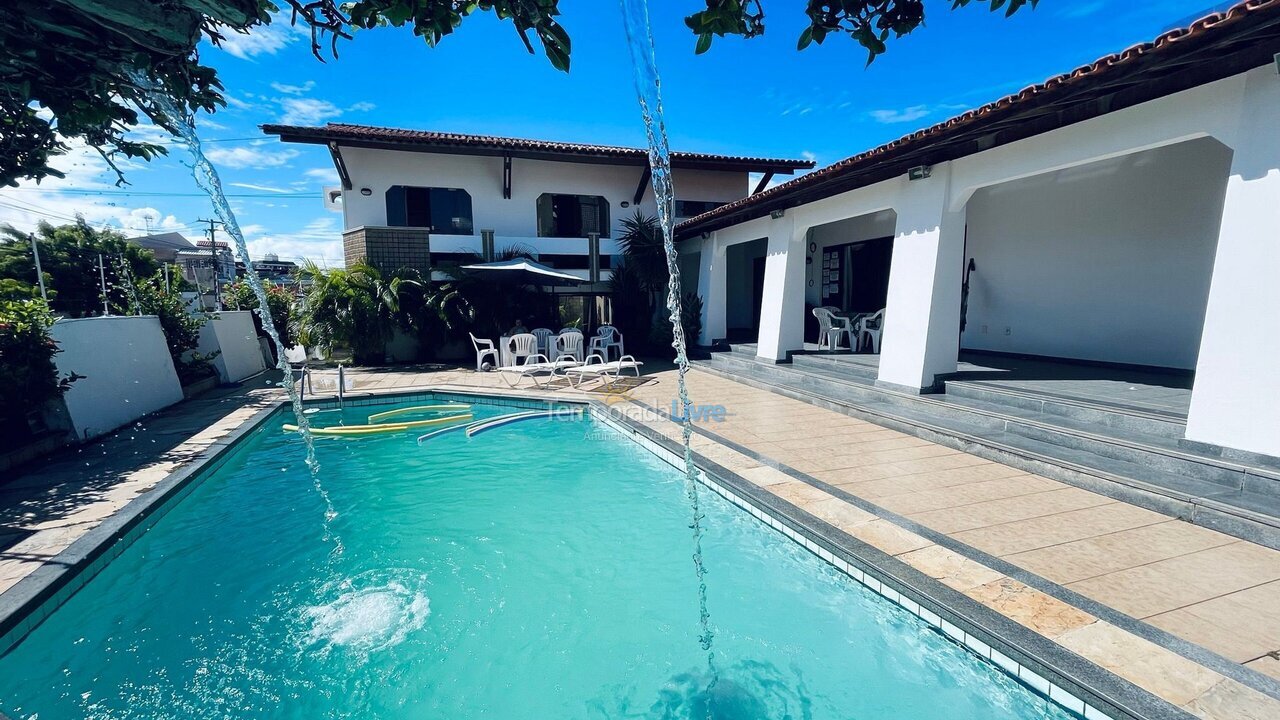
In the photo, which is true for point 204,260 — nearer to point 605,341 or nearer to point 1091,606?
point 605,341

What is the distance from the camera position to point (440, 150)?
15.9 metres

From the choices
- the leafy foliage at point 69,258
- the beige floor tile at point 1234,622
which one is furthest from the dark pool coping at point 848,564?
the leafy foliage at point 69,258

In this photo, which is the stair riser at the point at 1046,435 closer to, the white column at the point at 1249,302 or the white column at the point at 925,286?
the white column at the point at 1249,302

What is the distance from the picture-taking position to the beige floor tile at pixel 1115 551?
3412mm

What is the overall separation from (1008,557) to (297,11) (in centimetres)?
520

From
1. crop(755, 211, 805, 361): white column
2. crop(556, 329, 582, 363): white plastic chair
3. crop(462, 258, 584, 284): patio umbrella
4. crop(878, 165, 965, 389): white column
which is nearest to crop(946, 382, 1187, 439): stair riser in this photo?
crop(878, 165, 965, 389): white column

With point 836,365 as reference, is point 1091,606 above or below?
below

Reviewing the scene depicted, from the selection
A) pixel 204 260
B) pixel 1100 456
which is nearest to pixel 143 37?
pixel 1100 456

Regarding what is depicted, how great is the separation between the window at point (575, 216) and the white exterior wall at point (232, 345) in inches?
362

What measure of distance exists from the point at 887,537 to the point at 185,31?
5003mm

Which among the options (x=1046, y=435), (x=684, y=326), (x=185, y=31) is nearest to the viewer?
(x=185, y=31)

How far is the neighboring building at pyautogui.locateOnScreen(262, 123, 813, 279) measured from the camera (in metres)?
15.4

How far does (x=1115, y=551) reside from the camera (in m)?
3.64

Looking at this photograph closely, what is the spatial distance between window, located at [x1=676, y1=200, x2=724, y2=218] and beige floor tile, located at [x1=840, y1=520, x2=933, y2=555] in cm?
1647
